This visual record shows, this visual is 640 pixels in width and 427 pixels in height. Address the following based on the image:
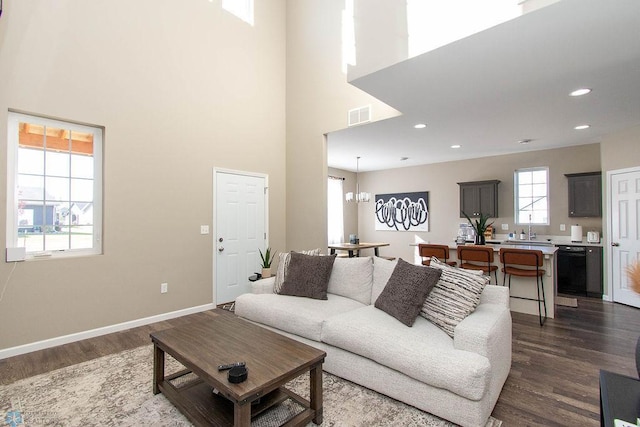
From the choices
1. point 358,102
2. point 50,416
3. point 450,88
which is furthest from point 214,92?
point 50,416

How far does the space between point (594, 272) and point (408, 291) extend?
15.2 ft

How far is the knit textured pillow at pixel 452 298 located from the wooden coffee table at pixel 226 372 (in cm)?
99

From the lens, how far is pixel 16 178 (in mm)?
3174

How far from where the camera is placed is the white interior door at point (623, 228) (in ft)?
15.0

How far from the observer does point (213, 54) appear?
4676 mm

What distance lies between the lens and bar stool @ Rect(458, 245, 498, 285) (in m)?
4.25

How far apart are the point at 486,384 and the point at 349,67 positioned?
275cm

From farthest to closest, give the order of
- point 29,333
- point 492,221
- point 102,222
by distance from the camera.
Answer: point 492,221, point 102,222, point 29,333

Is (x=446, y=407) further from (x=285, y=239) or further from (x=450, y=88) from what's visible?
(x=285, y=239)

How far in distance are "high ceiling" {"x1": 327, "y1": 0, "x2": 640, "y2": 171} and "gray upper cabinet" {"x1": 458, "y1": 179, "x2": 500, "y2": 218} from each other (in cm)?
143

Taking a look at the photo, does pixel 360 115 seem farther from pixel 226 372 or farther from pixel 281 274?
pixel 226 372

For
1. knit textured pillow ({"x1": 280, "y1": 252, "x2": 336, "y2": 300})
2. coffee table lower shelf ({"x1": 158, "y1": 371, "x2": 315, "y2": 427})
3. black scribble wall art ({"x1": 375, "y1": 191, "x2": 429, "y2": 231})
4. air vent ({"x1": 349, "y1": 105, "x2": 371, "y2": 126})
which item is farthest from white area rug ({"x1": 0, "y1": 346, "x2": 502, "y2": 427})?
black scribble wall art ({"x1": 375, "y1": 191, "x2": 429, "y2": 231})

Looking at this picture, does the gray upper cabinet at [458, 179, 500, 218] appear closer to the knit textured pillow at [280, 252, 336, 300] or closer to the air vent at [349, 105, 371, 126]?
the air vent at [349, 105, 371, 126]

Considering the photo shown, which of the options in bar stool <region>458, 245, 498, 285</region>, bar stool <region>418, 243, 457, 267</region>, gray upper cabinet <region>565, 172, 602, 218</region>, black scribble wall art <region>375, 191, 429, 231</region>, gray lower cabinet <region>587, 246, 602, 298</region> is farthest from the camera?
black scribble wall art <region>375, 191, 429, 231</region>
